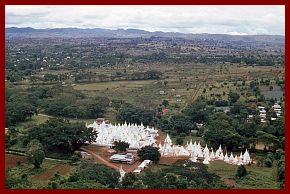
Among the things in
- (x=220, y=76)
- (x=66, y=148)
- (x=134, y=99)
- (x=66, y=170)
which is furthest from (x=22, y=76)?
(x=66, y=170)

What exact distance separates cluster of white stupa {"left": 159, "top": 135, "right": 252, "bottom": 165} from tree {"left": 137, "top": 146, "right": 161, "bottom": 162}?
132 cm

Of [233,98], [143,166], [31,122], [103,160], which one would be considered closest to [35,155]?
[103,160]

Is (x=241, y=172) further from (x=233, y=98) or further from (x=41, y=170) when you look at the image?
(x=233, y=98)

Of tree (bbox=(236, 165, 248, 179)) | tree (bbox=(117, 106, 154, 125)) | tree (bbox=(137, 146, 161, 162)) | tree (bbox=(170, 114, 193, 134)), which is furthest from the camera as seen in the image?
tree (bbox=(117, 106, 154, 125))

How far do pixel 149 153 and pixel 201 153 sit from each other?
108 inches

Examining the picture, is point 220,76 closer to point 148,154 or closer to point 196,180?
point 148,154

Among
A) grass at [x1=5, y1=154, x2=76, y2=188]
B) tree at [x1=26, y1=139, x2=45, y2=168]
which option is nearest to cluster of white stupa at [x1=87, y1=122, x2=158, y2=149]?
grass at [x1=5, y1=154, x2=76, y2=188]

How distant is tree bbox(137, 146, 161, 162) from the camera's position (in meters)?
19.5

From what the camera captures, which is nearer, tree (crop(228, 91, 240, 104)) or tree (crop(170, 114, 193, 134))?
tree (crop(170, 114, 193, 134))

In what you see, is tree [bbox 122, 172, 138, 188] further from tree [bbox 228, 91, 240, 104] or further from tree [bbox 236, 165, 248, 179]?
tree [bbox 228, 91, 240, 104]

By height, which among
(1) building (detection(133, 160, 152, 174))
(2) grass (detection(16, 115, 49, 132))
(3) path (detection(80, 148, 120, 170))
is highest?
(1) building (detection(133, 160, 152, 174))

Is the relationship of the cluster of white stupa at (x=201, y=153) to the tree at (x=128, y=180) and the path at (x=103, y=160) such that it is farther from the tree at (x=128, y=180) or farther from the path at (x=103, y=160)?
the tree at (x=128, y=180)

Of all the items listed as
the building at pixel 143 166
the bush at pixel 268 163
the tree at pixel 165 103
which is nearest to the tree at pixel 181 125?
the building at pixel 143 166

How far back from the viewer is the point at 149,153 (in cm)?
1948
